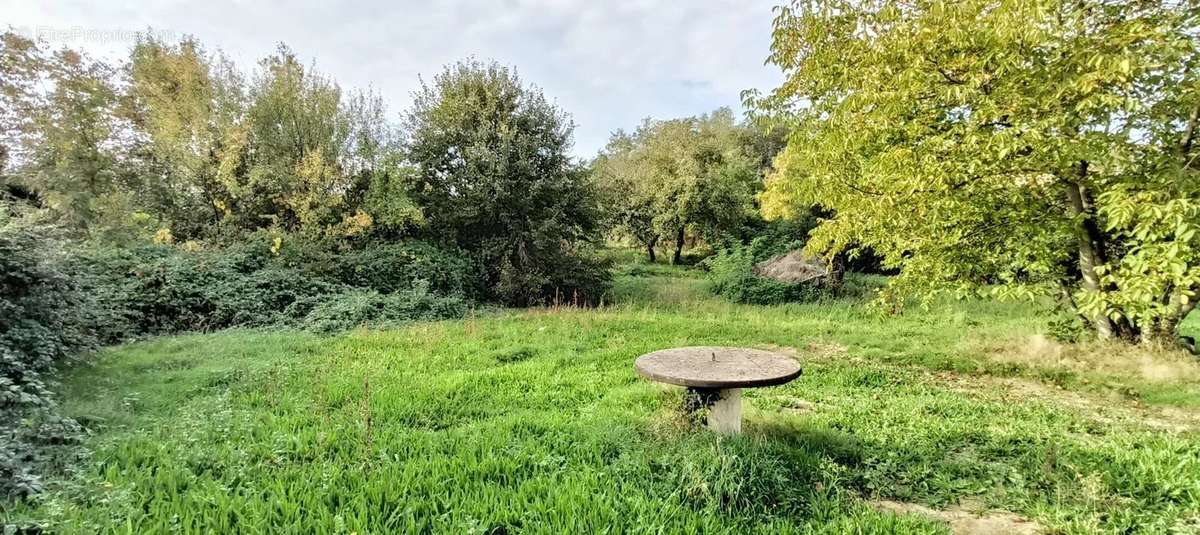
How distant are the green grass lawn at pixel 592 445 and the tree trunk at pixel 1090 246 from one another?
1.80 feet

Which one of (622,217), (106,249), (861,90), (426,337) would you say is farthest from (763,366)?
(622,217)

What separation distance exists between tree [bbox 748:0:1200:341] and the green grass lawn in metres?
1.18

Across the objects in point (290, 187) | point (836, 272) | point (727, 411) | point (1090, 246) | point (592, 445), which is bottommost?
point (592, 445)

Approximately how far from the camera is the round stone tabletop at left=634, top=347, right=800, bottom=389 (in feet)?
11.1

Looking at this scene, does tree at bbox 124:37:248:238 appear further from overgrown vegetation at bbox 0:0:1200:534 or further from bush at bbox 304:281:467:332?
bush at bbox 304:281:467:332

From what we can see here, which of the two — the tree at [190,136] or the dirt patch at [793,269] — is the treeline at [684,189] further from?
the tree at [190,136]

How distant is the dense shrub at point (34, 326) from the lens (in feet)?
10.9

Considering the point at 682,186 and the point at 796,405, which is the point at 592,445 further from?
the point at 682,186

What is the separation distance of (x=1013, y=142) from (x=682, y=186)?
15.8m

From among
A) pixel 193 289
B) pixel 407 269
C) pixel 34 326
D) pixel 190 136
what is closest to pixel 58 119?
pixel 190 136

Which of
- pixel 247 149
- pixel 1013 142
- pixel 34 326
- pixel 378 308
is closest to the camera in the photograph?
pixel 1013 142

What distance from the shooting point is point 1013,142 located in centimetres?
453

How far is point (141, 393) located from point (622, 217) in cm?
1884

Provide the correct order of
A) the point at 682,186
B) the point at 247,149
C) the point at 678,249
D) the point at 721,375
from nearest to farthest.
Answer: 1. the point at 721,375
2. the point at 247,149
3. the point at 682,186
4. the point at 678,249
